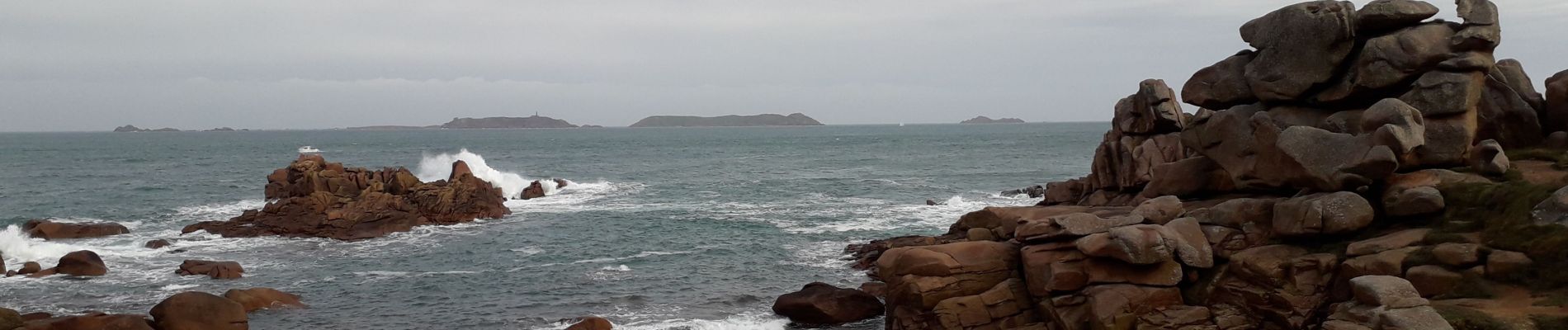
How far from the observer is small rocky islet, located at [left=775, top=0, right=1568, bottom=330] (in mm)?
18781

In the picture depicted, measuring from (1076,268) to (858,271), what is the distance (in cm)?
1504

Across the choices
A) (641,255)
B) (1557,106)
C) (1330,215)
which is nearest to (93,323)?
(641,255)

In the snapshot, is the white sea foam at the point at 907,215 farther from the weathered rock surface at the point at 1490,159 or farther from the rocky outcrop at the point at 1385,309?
the rocky outcrop at the point at 1385,309

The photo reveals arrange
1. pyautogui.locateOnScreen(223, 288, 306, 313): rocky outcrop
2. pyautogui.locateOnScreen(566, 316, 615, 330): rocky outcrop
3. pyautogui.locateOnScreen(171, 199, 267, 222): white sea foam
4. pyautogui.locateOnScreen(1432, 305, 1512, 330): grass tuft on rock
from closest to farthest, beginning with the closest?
pyautogui.locateOnScreen(1432, 305, 1512, 330): grass tuft on rock, pyautogui.locateOnScreen(566, 316, 615, 330): rocky outcrop, pyautogui.locateOnScreen(223, 288, 306, 313): rocky outcrop, pyautogui.locateOnScreen(171, 199, 267, 222): white sea foam

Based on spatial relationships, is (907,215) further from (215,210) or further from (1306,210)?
(215,210)

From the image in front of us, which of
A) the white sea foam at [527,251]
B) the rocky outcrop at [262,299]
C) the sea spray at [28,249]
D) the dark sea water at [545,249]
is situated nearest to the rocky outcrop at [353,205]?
the dark sea water at [545,249]

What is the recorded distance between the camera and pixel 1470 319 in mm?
17062

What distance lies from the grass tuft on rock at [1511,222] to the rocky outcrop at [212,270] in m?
38.3

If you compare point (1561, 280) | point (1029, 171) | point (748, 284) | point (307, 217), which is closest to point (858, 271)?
point (748, 284)

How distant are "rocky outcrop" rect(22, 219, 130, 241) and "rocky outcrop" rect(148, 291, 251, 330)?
1034 inches

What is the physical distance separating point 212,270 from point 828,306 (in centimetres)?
2437

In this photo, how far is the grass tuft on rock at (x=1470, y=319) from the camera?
55.2ft

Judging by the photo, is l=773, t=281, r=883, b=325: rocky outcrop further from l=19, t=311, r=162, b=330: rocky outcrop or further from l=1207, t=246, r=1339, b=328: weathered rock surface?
l=19, t=311, r=162, b=330: rocky outcrop

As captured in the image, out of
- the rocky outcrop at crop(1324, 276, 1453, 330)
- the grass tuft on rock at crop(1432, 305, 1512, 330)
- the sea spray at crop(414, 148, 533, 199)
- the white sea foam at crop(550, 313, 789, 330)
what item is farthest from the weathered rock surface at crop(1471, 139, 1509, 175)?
the sea spray at crop(414, 148, 533, 199)
